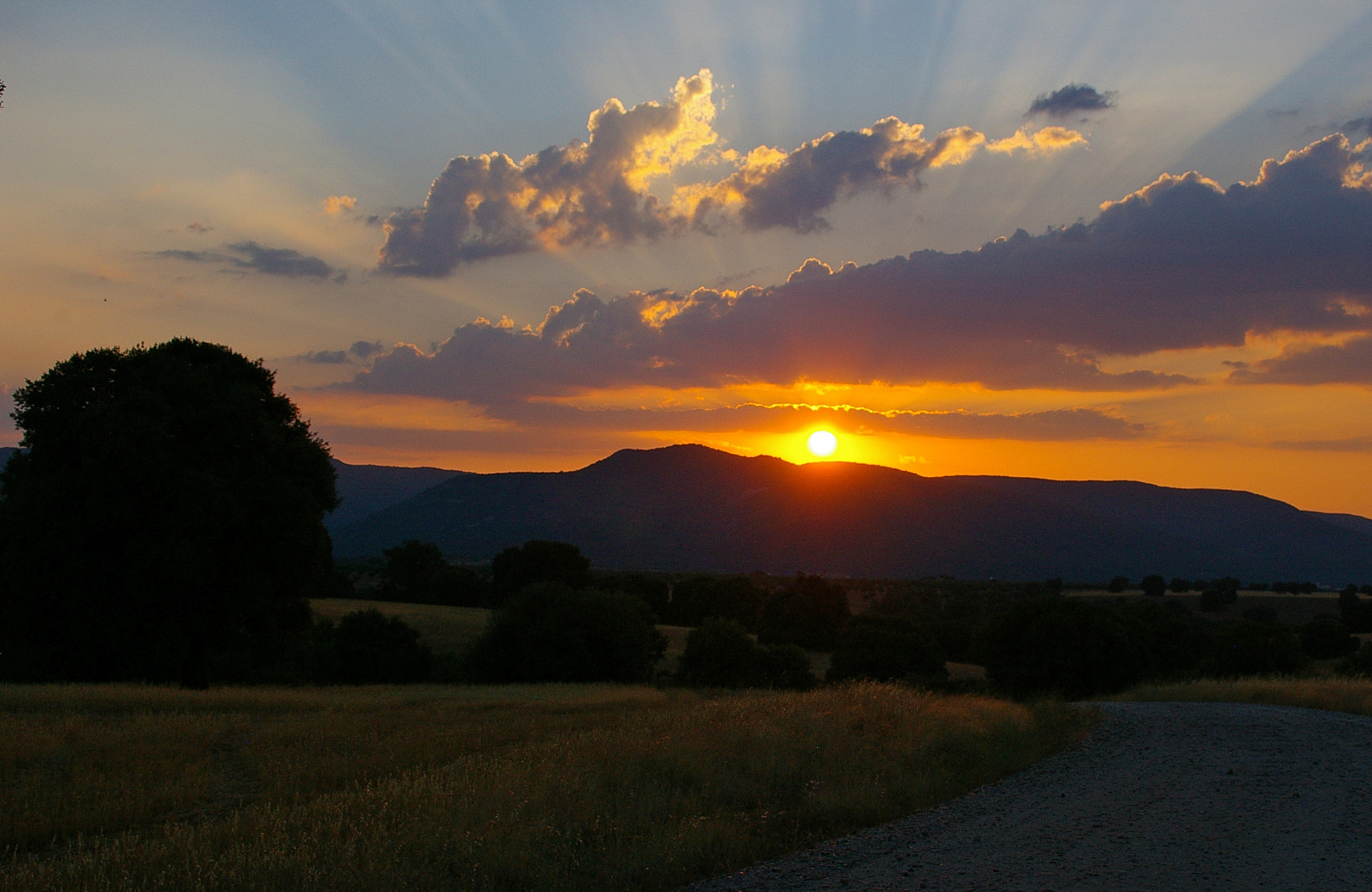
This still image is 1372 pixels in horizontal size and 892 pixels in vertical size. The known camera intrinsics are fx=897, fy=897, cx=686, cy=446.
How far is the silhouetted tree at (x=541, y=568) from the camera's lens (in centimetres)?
6328

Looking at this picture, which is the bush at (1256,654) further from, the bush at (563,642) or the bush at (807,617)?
the bush at (807,617)

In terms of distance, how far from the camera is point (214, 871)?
267 inches

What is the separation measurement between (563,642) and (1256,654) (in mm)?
29566

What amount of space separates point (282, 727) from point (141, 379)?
12.7 m

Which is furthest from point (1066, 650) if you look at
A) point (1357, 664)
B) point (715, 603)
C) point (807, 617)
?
point (715, 603)

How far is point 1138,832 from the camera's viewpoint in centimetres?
842

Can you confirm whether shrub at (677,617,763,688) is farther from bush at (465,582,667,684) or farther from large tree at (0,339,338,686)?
large tree at (0,339,338,686)

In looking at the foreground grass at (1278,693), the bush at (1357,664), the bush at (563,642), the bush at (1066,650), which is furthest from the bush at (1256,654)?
the bush at (563,642)

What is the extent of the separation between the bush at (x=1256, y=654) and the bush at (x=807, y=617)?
26451mm

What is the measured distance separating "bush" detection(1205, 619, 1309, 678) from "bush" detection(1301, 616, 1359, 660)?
31.6 feet

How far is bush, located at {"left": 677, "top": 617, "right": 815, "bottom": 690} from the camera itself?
136 feet

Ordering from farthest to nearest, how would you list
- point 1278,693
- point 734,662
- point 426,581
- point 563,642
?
point 426,581 → point 734,662 → point 563,642 → point 1278,693

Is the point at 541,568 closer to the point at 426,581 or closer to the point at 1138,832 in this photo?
the point at 426,581

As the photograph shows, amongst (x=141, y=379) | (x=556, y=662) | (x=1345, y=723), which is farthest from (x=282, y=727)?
(x=556, y=662)
